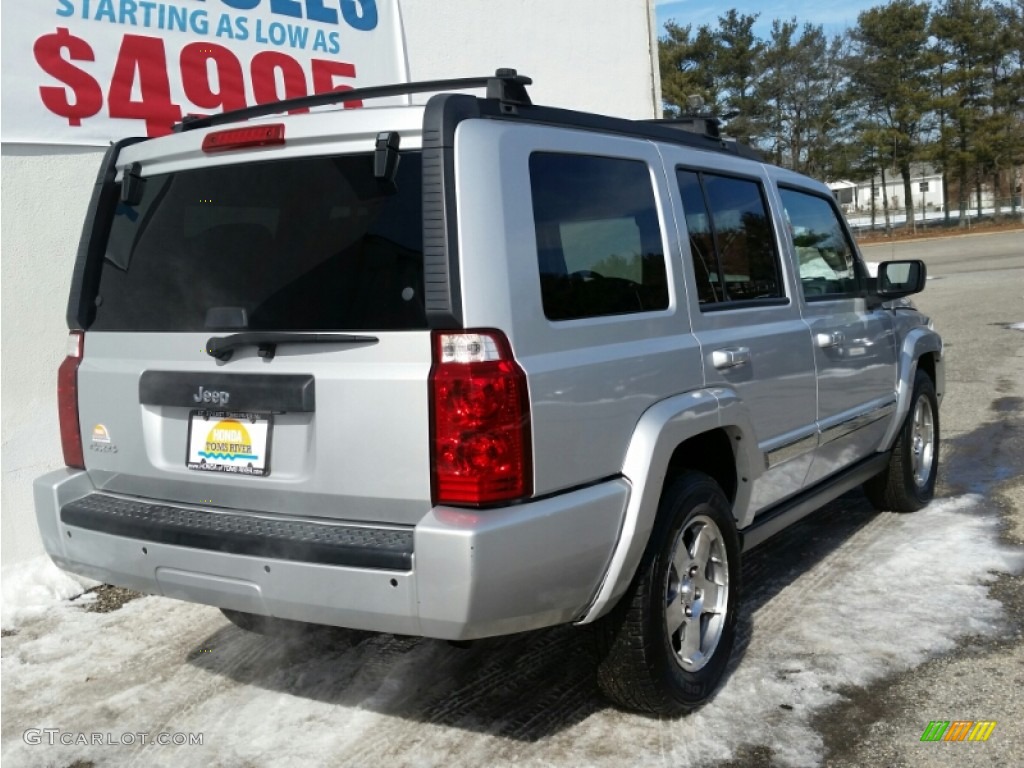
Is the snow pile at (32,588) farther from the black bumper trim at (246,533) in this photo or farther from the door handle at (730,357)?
the door handle at (730,357)

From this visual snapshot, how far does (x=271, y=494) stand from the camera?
10.1 ft

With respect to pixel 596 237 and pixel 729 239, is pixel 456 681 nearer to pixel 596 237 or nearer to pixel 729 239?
pixel 596 237

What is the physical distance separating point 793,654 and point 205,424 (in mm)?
2409

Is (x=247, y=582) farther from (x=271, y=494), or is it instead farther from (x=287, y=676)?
(x=287, y=676)

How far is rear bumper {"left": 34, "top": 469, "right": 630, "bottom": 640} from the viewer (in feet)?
9.05

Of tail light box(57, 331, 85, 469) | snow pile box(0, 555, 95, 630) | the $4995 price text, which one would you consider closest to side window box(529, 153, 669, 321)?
tail light box(57, 331, 85, 469)

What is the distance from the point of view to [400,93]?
10.6 feet

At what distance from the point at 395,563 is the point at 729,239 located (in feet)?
6.83

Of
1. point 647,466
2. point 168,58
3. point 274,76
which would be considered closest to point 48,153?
point 168,58

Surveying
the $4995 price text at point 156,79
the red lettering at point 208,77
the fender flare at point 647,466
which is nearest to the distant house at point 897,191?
the $4995 price text at point 156,79

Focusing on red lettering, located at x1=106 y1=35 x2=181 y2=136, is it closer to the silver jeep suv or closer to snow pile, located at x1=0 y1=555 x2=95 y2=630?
the silver jeep suv

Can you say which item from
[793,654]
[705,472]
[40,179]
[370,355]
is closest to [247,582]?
[370,355]

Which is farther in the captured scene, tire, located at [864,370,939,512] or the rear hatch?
tire, located at [864,370,939,512]

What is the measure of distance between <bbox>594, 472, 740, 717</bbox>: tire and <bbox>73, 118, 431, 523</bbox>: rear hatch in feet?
3.01
